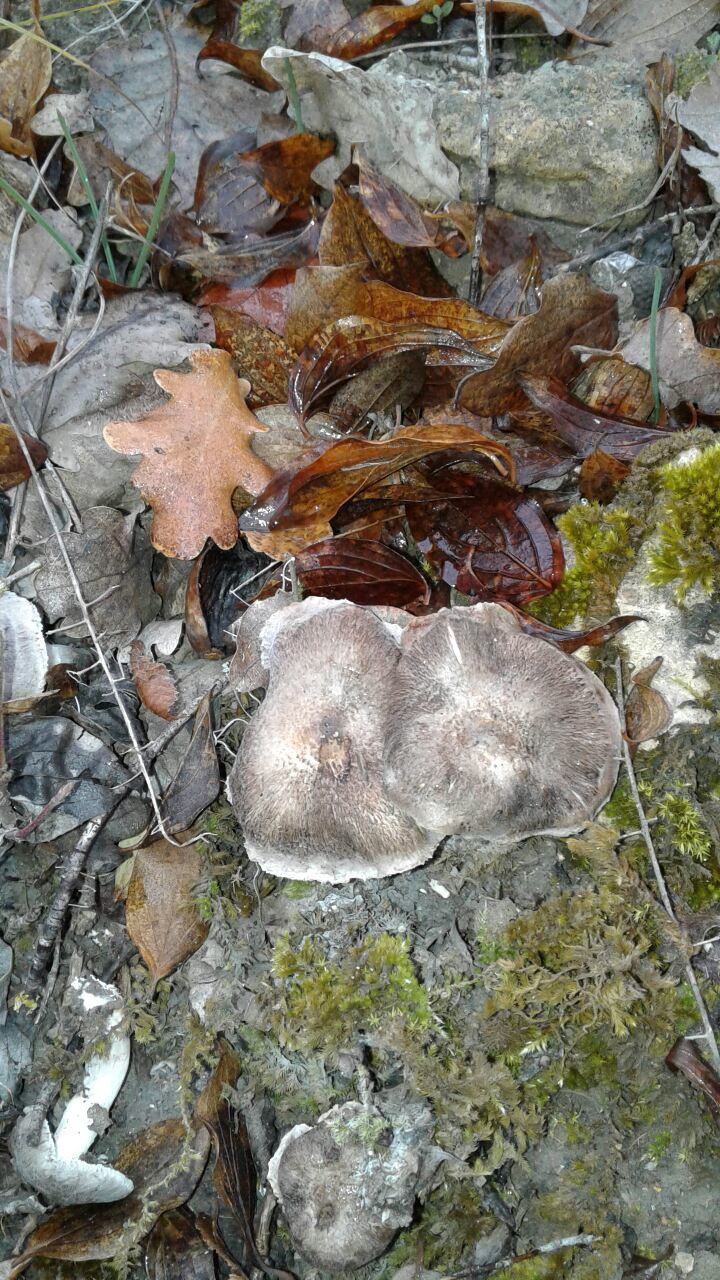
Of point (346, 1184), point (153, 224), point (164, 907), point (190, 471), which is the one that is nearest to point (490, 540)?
point (190, 471)

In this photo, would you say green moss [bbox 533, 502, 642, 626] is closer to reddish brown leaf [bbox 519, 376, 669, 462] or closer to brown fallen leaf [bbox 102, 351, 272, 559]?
reddish brown leaf [bbox 519, 376, 669, 462]

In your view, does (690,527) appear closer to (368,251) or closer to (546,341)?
(546,341)

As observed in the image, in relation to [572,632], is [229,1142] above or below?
below

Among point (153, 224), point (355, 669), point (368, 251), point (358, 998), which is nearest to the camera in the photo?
point (355, 669)

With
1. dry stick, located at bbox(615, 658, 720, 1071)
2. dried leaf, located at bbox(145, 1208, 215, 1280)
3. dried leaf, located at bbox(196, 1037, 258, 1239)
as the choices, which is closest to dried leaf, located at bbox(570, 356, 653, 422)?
dry stick, located at bbox(615, 658, 720, 1071)

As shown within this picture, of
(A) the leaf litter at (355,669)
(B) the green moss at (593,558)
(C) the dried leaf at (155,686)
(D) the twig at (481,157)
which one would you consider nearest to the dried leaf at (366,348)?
(A) the leaf litter at (355,669)

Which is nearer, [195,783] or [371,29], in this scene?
[195,783]

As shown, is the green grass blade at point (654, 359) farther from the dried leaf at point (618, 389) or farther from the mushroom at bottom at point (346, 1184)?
the mushroom at bottom at point (346, 1184)
